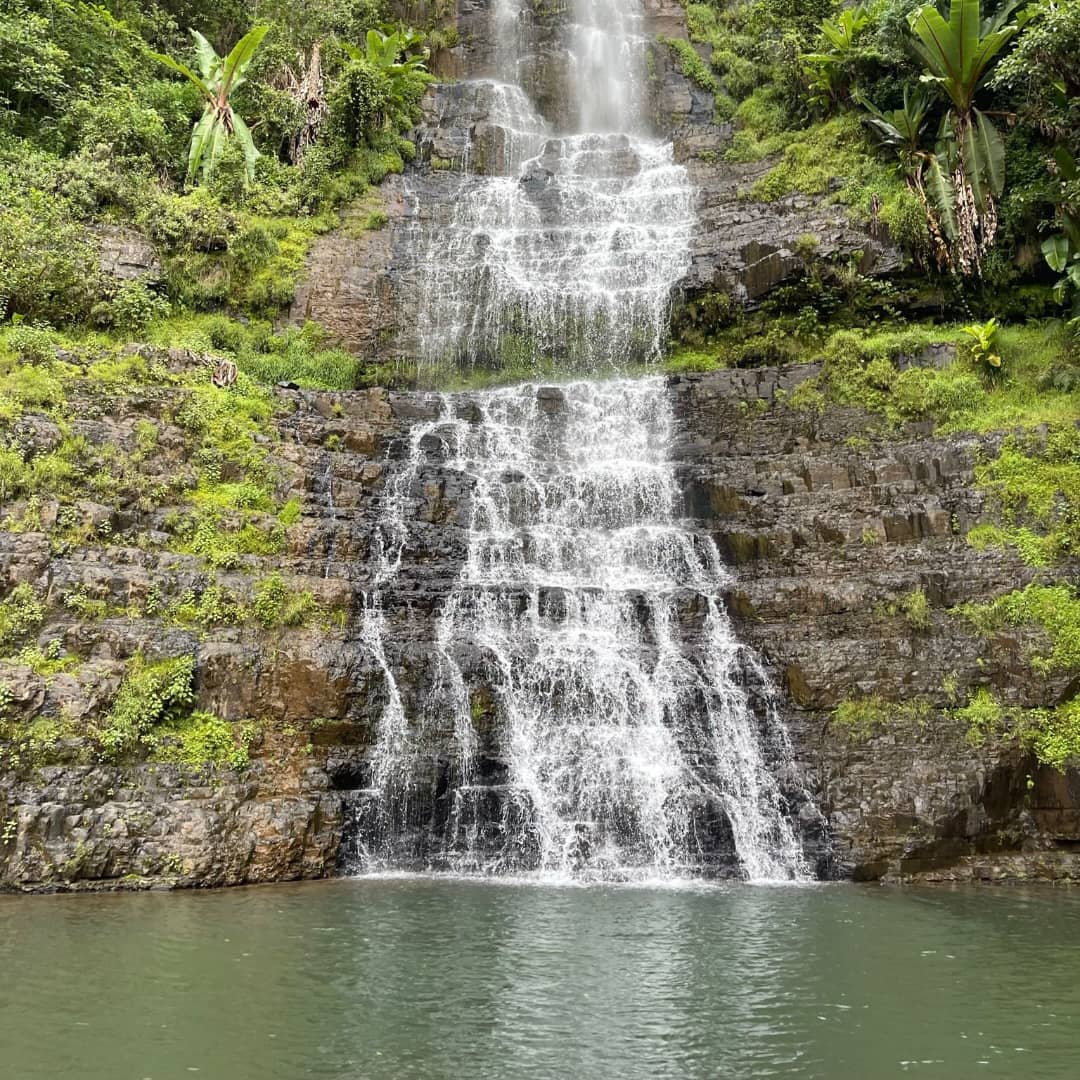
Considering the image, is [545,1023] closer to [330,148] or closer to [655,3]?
[330,148]

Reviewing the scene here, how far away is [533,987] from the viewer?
7.21 metres

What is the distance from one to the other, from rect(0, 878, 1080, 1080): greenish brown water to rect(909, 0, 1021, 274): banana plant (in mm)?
15179

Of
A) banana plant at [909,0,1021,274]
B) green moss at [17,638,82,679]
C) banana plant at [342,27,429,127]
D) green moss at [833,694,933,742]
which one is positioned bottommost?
green moss at [833,694,933,742]

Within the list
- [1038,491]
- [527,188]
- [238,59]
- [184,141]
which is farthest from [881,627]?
[184,141]

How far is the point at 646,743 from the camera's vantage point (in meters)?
13.6

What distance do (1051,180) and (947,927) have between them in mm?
17052

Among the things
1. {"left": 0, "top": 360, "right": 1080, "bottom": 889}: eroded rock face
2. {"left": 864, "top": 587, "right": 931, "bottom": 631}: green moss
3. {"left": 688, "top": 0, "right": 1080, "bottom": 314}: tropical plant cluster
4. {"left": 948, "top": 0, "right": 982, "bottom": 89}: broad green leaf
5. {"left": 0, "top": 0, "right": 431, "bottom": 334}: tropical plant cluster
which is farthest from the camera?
{"left": 0, "top": 0, "right": 431, "bottom": 334}: tropical plant cluster

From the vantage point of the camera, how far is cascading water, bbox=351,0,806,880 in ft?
41.5

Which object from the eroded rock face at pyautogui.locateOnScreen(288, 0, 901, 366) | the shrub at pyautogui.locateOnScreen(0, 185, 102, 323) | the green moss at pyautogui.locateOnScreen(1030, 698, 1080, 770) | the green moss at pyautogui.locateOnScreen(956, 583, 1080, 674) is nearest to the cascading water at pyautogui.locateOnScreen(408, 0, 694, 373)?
the eroded rock face at pyautogui.locateOnScreen(288, 0, 901, 366)

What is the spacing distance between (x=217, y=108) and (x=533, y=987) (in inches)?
1049

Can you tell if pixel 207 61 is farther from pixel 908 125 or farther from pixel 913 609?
pixel 913 609

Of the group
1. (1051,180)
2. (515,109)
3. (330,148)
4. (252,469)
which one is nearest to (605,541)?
(252,469)

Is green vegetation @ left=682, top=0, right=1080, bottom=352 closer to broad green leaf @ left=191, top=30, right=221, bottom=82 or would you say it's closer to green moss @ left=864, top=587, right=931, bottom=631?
green moss @ left=864, top=587, right=931, bottom=631

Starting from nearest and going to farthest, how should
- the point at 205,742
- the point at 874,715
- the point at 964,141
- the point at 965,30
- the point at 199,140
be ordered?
the point at 205,742 → the point at 874,715 → the point at 965,30 → the point at 964,141 → the point at 199,140
